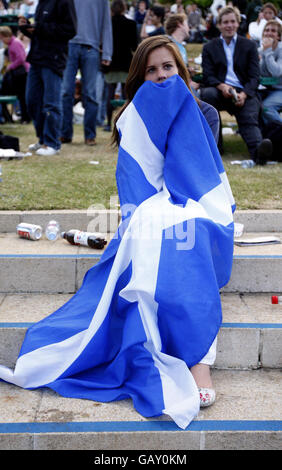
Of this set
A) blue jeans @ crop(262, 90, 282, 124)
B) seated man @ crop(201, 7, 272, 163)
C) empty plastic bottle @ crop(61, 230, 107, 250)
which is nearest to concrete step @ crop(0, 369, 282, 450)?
empty plastic bottle @ crop(61, 230, 107, 250)

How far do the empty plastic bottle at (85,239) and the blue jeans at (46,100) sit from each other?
262cm

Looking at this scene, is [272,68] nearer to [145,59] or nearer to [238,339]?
[145,59]

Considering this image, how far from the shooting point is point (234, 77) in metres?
6.00

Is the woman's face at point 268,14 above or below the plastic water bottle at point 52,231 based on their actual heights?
above

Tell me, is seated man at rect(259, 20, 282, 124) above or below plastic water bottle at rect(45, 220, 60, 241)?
above

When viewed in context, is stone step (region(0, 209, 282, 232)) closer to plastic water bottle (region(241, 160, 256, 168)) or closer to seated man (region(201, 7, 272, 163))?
plastic water bottle (region(241, 160, 256, 168))

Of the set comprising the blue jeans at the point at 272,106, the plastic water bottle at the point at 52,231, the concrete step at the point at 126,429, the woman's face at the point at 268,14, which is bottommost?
the concrete step at the point at 126,429

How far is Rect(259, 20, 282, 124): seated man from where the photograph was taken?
6320 millimetres

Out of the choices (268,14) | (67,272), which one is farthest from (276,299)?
(268,14)

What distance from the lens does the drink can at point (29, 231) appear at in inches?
143

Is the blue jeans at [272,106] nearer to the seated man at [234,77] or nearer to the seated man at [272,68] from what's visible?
the seated man at [272,68]

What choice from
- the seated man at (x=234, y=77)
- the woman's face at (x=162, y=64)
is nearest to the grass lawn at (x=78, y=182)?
the seated man at (x=234, y=77)

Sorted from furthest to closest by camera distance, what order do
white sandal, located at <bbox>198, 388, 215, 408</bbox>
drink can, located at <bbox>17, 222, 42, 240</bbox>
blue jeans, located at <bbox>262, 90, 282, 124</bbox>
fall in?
blue jeans, located at <bbox>262, 90, 282, 124</bbox> → drink can, located at <bbox>17, 222, 42, 240</bbox> → white sandal, located at <bbox>198, 388, 215, 408</bbox>

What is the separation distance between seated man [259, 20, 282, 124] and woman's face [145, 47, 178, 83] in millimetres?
3490
